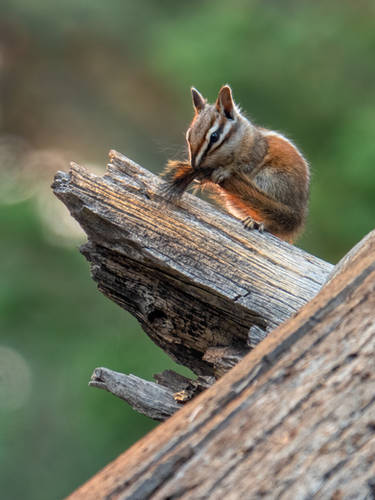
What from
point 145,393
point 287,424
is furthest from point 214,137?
point 287,424

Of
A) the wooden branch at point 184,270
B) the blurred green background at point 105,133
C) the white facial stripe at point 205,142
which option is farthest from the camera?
the blurred green background at point 105,133

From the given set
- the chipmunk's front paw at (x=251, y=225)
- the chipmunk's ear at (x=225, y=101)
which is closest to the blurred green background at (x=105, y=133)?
the chipmunk's ear at (x=225, y=101)

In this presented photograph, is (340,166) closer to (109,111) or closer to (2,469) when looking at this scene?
(109,111)

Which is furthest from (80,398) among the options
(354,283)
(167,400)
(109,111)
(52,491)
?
(354,283)

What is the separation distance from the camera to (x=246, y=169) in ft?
7.90

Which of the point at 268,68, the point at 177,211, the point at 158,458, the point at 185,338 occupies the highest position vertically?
the point at 268,68

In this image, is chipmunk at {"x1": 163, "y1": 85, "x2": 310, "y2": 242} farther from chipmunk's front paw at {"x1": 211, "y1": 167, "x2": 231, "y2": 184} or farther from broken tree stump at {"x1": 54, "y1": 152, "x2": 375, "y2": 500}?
broken tree stump at {"x1": 54, "y1": 152, "x2": 375, "y2": 500}

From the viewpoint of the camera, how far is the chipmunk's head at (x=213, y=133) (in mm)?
2256

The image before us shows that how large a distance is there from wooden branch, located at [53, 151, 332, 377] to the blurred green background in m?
2.98

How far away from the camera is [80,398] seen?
18.0 feet

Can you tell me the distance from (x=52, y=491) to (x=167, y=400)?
12.5 feet

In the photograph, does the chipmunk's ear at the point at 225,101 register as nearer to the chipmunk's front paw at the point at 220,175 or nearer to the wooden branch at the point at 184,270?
the chipmunk's front paw at the point at 220,175

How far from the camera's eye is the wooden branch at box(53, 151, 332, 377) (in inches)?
68.4

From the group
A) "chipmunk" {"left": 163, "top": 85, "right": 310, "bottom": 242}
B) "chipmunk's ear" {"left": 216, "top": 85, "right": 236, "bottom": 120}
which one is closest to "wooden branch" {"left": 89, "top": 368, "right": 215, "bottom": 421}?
"chipmunk" {"left": 163, "top": 85, "right": 310, "bottom": 242}
